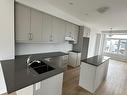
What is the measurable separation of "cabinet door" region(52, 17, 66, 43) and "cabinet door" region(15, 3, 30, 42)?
1.04m

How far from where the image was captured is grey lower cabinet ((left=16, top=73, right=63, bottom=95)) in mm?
1147

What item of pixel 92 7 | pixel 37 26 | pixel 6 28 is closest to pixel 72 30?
pixel 92 7

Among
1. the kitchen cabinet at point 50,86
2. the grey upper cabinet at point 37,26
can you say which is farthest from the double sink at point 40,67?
Result: the grey upper cabinet at point 37,26

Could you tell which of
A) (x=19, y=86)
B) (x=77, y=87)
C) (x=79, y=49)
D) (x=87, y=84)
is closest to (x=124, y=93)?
(x=87, y=84)

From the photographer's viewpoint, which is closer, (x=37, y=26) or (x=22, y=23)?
(x=22, y=23)

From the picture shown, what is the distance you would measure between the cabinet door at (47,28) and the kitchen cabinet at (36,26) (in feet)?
0.41

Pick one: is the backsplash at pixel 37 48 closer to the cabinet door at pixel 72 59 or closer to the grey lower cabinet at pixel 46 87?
the cabinet door at pixel 72 59

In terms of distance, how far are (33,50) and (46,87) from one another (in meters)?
1.95

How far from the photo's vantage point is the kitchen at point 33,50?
1.22 m

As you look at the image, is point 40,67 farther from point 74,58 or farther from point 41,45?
point 74,58

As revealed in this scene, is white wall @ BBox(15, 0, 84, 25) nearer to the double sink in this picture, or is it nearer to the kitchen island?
the double sink

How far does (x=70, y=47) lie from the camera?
15.1ft

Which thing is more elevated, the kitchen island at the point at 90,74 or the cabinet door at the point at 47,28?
the cabinet door at the point at 47,28

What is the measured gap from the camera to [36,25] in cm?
251
